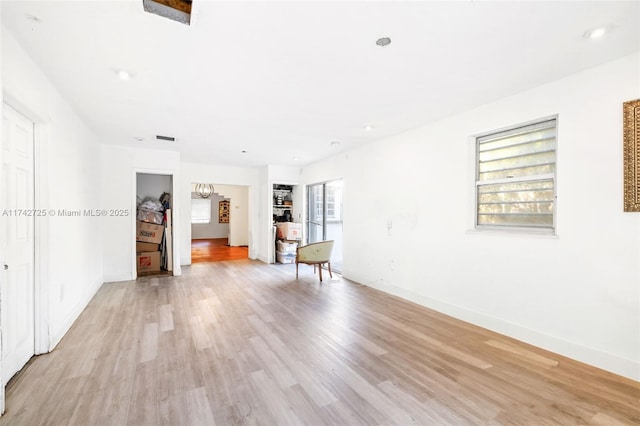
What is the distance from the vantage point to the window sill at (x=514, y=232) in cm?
266

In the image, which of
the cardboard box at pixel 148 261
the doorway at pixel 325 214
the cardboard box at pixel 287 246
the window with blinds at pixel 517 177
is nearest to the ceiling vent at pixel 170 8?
the window with blinds at pixel 517 177

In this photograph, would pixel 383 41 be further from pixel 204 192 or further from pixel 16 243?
pixel 204 192

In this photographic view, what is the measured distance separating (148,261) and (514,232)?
6.30 metres

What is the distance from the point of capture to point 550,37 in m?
1.95

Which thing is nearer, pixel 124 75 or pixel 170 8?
pixel 170 8

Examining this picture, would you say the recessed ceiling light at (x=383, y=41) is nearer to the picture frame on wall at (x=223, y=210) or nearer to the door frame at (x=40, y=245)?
the door frame at (x=40, y=245)

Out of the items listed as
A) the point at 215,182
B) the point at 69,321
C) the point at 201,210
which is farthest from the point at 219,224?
the point at 69,321

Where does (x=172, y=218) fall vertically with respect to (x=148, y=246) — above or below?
above

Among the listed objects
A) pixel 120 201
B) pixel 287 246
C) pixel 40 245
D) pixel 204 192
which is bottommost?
pixel 287 246

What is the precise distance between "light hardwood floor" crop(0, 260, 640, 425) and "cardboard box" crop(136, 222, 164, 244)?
2.31m

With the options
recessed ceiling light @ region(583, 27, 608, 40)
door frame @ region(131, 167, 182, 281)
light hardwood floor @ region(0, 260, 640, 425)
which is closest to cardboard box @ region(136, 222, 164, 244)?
door frame @ region(131, 167, 182, 281)

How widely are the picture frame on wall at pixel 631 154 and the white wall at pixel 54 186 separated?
14.7 feet

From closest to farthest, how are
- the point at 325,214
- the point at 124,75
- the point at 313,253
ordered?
the point at 124,75 < the point at 313,253 < the point at 325,214

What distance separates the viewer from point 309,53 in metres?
2.13
